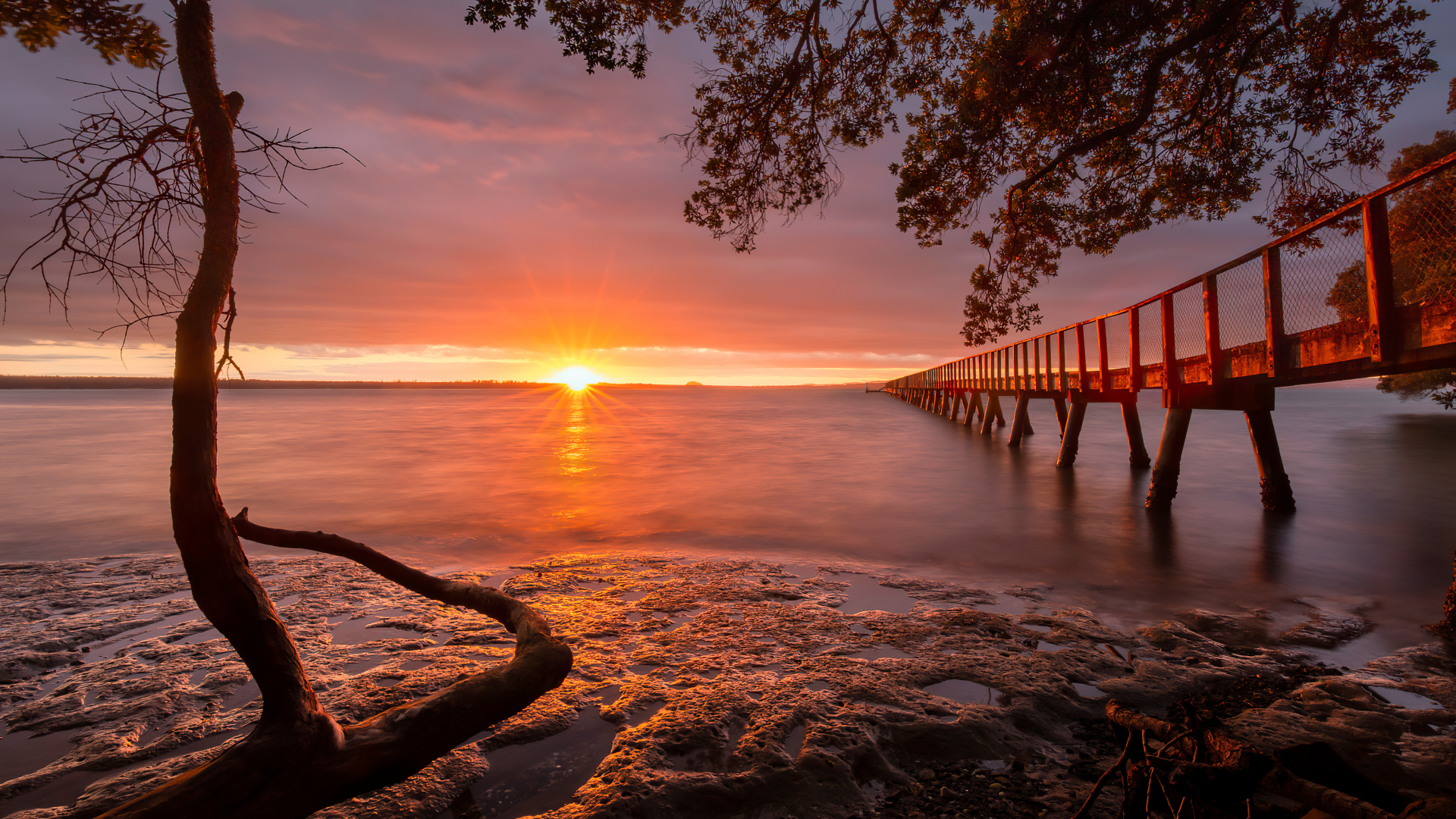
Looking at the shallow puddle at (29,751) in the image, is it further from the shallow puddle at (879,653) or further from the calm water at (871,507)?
the shallow puddle at (879,653)

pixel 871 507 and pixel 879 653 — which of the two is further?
pixel 871 507

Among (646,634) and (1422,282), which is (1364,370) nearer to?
(1422,282)

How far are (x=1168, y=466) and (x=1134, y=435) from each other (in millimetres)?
5369

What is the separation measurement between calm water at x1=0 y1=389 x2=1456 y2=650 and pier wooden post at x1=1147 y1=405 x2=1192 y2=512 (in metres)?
0.39

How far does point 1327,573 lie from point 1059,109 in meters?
6.51

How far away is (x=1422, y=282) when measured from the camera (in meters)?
6.60

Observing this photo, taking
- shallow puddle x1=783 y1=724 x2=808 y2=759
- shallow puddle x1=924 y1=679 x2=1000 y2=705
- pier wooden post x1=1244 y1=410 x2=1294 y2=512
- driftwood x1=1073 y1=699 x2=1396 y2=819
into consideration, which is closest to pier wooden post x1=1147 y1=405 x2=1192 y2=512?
pier wooden post x1=1244 y1=410 x2=1294 y2=512

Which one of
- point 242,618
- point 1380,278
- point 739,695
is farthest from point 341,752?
point 1380,278

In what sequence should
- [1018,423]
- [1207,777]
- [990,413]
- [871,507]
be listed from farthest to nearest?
[990,413] < [1018,423] < [871,507] < [1207,777]

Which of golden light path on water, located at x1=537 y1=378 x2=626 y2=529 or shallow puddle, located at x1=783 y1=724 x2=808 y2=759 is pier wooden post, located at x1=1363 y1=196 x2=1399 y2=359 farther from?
golden light path on water, located at x1=537 y1=378 x2=626 y2=529

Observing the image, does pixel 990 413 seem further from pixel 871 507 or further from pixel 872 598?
pixel 872 598

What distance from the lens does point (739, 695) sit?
3721 millimetres

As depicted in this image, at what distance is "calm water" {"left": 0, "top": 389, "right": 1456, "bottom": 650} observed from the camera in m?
7.22

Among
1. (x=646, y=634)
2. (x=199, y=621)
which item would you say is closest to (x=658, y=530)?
(x=646, y=634)
